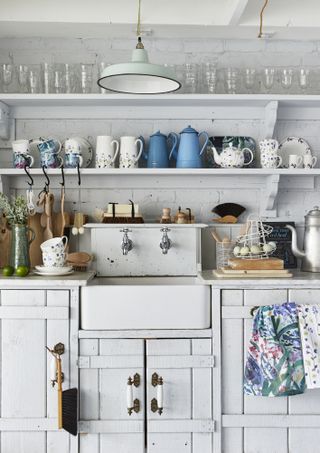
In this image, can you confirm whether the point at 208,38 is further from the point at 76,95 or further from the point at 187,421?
the point at 187,421

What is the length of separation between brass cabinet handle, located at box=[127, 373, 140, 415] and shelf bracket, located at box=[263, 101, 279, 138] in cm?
146

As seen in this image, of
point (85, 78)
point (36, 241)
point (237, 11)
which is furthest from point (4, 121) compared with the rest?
point (237, 11)

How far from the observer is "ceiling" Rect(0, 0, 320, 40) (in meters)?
3.02

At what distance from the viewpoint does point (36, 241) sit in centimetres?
305

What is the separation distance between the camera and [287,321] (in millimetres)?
2506

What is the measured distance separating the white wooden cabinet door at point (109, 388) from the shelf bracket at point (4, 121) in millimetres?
1256

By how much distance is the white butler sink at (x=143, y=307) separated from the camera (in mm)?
2564

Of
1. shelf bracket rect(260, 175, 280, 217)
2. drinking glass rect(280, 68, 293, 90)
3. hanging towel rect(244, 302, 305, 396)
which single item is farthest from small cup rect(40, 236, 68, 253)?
drinking glass rect(280, 68, 293, 90)

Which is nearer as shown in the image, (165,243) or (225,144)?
(165,243)

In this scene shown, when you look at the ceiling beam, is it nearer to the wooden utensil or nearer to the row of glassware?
the row of glassware

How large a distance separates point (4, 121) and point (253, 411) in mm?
1955

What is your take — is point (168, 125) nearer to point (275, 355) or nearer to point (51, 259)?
point (51, 259)

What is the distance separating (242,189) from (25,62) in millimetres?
1415

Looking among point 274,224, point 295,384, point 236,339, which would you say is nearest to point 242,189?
point 274,224
